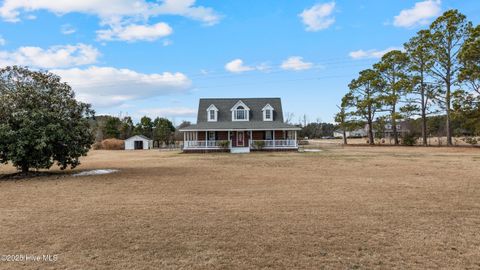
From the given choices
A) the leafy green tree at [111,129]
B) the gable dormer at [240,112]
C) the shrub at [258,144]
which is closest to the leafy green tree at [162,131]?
the leafy green tree at [111,129]

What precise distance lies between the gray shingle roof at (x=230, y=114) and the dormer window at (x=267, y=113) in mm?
480

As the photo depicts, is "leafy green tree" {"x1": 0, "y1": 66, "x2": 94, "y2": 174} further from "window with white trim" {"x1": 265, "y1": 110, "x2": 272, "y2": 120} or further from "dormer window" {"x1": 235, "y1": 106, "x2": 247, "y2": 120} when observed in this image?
"window with white trim" {"x1": 265, "y1": 110, "x2": 272, "y2": 120}

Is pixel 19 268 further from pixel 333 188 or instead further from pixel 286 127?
pixel 286 127

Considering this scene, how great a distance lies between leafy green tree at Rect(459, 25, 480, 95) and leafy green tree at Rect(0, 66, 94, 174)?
33.3m

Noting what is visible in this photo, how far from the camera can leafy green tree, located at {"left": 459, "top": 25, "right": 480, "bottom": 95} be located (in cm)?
3238

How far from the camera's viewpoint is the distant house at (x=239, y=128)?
113 feet

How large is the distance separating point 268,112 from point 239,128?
5422 mm

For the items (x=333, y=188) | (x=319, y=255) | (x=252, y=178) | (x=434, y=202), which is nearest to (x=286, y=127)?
(x=252, y=178)

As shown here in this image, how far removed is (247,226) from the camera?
6441 millimetres

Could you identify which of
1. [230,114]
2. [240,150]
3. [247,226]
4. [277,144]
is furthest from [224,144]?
[247,226]

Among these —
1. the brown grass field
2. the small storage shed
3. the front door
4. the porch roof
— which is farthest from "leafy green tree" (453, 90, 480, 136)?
the small storage shed

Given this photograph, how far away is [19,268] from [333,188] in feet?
28.4

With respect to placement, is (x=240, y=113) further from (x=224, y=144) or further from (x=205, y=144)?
(x=205, y=144)

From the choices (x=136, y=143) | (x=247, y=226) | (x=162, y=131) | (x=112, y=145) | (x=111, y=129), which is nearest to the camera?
(x=247, y=226)
